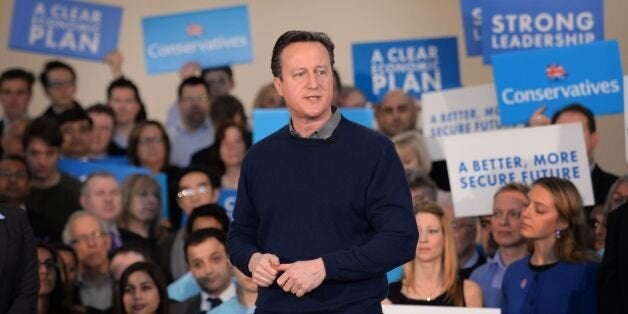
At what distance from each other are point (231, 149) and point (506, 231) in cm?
228

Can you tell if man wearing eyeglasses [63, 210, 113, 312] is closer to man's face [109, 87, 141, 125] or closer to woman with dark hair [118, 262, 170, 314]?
woman with dark hair [118, 262, 170, 314]

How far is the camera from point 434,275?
→ 6.07m

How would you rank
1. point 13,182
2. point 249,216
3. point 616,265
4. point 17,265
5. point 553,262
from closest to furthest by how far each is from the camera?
point 249,216
point 17,265
point 616,265
point 553,262
point 13,182

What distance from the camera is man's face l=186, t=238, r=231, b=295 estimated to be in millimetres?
6773

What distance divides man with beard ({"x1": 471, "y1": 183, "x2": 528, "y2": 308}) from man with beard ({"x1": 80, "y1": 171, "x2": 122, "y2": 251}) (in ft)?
8.00

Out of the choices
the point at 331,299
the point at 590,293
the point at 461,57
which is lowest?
the point at 590,293

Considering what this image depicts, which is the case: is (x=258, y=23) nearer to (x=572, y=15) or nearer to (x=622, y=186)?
(x=572, y=15)

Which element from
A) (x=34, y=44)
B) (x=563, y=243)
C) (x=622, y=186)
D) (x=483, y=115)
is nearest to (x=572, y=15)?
(x=483, y=115)

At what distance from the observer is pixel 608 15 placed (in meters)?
10.0

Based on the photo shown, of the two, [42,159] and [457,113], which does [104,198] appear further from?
[457,113]

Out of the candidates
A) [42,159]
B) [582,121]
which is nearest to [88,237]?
[42,159]

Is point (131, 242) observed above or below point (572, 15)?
below

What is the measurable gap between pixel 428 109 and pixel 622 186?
1.85 m

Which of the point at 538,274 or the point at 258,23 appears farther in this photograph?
the point at 258,23
